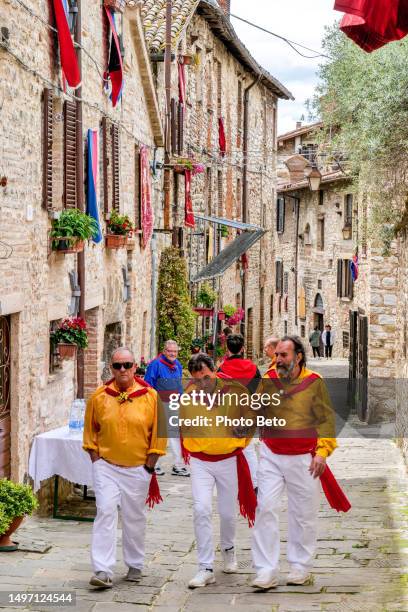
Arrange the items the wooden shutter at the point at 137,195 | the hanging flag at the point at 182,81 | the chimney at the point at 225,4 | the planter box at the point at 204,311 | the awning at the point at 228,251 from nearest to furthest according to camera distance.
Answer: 1. the wooden shutter at the point at 137,195
2. the awning at the point at 228,251
3. the hanging flag at the point at 182,81
4. the planter box at the point at 204,311
5. the chimney at the point at 225,4

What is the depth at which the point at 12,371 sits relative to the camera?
31.5 feet

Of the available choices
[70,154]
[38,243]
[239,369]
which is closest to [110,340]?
[70,154]

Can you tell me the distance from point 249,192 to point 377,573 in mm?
26279

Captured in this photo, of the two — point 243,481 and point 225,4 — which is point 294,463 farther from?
point 225,4

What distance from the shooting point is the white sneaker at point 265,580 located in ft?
23.1

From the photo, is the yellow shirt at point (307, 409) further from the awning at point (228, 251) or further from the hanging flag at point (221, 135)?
the hanging flag at point (221, 135)

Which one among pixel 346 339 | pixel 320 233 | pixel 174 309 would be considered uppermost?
pixel 320 233

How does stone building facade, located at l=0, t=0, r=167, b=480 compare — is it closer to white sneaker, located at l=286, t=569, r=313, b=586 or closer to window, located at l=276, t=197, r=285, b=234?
white sneaker, located at l=286, t=569, r=313, b=586


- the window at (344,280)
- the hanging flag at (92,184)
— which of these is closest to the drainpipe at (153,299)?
the hanging flag at (92,184)

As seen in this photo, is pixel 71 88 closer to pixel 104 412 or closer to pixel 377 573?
pixel 104 412

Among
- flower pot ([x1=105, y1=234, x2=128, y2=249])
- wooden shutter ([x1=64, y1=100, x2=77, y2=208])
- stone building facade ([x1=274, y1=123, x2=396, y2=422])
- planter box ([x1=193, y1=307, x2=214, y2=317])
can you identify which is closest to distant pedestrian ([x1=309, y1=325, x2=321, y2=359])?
stone building facade ([x1=274, y1=123, x2=396, y2=422])

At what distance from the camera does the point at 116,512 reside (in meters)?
7.32

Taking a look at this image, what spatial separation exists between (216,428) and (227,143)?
74.7ft

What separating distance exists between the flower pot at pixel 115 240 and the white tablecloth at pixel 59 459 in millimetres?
4697
